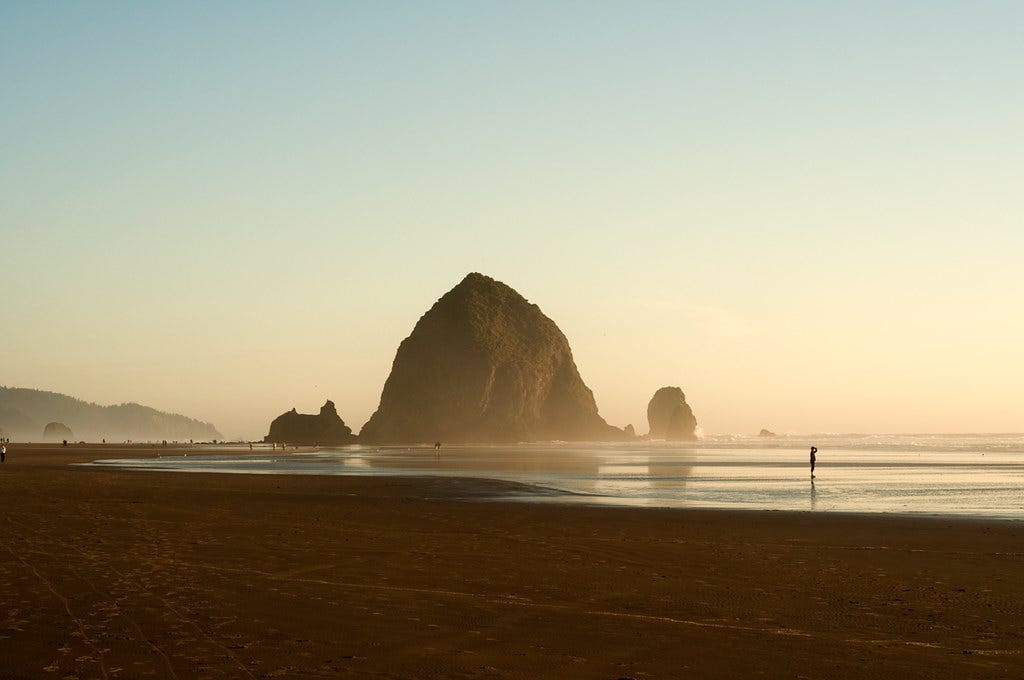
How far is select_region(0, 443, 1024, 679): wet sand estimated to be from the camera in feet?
30.4

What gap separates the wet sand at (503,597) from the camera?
926cm

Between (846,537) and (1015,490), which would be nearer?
(846,537)

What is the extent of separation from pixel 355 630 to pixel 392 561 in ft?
19.1

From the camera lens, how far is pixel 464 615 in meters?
11.6

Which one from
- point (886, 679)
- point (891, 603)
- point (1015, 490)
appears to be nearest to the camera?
point (886, 679)

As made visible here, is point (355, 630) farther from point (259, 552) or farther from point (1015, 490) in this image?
point (1015, 490)

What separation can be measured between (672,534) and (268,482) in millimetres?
27389

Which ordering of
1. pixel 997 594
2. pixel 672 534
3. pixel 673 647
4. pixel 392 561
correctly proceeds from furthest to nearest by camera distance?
pixel 672 534 → pixel 392 561 → pixel 997 594 → pixel 673 647

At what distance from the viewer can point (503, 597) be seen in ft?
42.6

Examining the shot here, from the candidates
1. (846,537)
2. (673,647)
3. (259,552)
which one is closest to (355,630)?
(673,647)

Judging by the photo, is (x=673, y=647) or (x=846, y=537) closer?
(x=673, y=647)

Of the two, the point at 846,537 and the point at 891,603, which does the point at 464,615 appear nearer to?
the point at 891,603

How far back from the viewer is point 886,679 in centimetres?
876

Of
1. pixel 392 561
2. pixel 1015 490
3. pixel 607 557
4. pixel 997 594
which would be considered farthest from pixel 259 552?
pixel 1015 490
